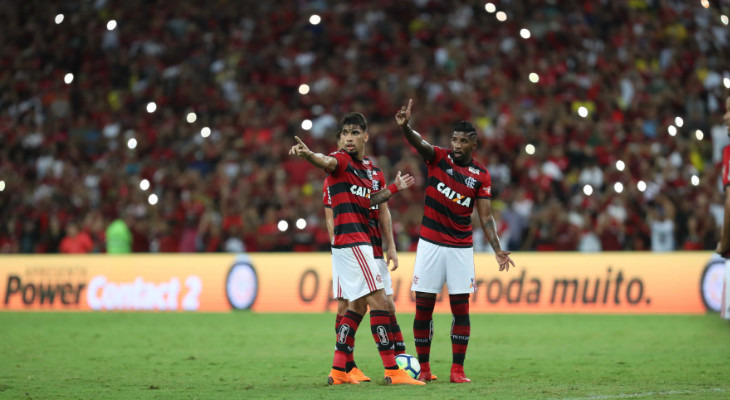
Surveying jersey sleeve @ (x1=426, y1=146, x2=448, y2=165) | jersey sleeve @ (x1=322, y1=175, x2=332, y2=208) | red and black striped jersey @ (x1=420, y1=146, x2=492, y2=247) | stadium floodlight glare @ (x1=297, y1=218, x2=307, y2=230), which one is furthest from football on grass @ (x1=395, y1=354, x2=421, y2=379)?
stadium floodlight glare @ (x1=297, y1=218, x2=307, y2=230)

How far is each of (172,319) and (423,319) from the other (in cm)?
905

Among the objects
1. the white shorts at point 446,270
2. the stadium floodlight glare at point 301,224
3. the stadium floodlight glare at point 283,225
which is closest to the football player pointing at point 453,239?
the white shorts at point 446,270

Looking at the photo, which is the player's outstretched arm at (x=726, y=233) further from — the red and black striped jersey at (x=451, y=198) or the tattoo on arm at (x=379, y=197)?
the tattoo on arm at (x=379, y=197)

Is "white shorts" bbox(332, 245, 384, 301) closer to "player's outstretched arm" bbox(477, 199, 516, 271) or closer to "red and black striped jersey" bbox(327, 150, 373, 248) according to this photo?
"red and black striped jersey" bbox(327, 150, 373, 248)

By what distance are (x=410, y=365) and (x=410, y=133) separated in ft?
7.16

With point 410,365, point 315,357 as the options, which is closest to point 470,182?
point 410,365

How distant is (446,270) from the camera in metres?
9.16

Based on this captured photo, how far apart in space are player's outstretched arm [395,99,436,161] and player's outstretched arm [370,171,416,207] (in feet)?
0.94

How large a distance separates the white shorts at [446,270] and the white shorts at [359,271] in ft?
1.55

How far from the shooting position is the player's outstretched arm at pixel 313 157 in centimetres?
810

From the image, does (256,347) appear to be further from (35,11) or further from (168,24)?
(35,11)

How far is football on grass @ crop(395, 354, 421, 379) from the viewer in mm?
9188

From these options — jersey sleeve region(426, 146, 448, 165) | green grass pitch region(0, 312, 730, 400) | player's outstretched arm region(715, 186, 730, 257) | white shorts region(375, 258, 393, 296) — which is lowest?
green grass pitch region(0, 312, 730, 400)

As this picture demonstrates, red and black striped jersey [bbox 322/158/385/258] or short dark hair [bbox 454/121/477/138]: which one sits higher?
short dark hair [bbox 454/121/477/138]
